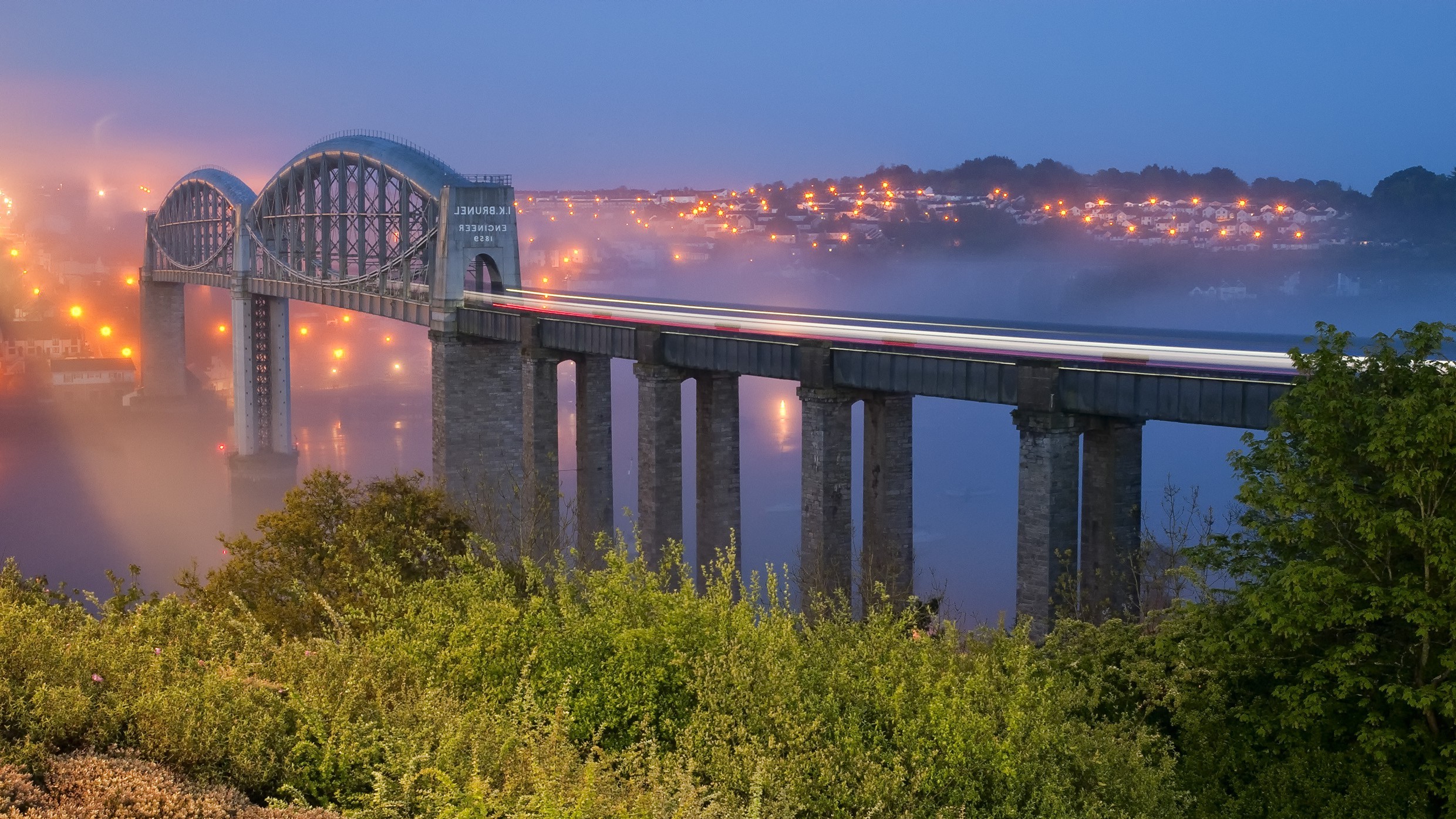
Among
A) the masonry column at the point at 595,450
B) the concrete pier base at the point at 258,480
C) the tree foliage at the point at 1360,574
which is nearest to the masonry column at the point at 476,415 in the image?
the masonry column at the point at 595,450

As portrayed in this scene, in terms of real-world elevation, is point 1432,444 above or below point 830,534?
above

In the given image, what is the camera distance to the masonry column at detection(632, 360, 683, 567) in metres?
61.2

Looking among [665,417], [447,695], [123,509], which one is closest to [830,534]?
[665,417]

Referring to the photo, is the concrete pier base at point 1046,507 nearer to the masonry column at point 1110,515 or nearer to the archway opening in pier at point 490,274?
the masonry column at point 1110,515

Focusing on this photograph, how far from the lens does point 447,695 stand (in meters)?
19.4

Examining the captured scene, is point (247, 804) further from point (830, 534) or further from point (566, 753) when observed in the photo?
point (830, 534)

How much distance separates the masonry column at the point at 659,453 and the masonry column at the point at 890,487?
36.3 ft

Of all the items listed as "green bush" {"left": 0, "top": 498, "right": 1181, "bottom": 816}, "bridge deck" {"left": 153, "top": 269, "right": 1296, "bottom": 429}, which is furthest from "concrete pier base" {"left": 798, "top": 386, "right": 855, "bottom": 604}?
"green bush" {"left": 0, "top": 498, "right": 1181, "bottom": 816}

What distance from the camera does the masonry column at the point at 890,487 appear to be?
172 ft

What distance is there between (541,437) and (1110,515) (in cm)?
3529

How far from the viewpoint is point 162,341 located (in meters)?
176

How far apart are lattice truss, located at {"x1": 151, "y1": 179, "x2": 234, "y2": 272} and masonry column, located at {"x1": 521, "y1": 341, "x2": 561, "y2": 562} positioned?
72.4 m

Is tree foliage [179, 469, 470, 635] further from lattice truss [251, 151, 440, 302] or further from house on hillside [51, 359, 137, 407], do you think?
house on hillside [51, 359, 137, 407]

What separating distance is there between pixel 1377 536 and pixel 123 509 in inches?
5559
